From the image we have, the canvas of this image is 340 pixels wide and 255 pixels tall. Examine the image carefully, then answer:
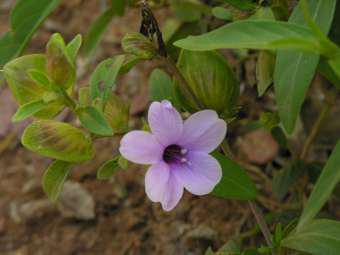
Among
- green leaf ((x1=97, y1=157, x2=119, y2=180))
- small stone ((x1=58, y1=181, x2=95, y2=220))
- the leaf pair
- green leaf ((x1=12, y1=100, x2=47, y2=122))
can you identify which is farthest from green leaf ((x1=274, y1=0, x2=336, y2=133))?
small stone ((x1=58, y1=181, x2=95, y2=220))

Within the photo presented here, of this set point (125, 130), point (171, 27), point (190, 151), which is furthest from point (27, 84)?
point (171, 27)

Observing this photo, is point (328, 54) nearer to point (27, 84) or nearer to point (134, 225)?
point (27, 84)

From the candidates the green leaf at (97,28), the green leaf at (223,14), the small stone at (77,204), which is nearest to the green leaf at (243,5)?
the green leaf at (223,14)

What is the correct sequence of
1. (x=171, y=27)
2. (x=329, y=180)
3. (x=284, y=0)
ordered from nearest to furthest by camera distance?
(x=329, y=180)
(x=284, y=0)
(x=171, y=27)

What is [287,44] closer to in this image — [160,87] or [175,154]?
[175,154]

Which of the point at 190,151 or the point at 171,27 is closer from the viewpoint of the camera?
the point at 190,151

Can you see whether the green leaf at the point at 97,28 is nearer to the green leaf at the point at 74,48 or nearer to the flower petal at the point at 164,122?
the green leaf at the point at 74,48

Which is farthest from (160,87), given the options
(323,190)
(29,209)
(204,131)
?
(29,209)
